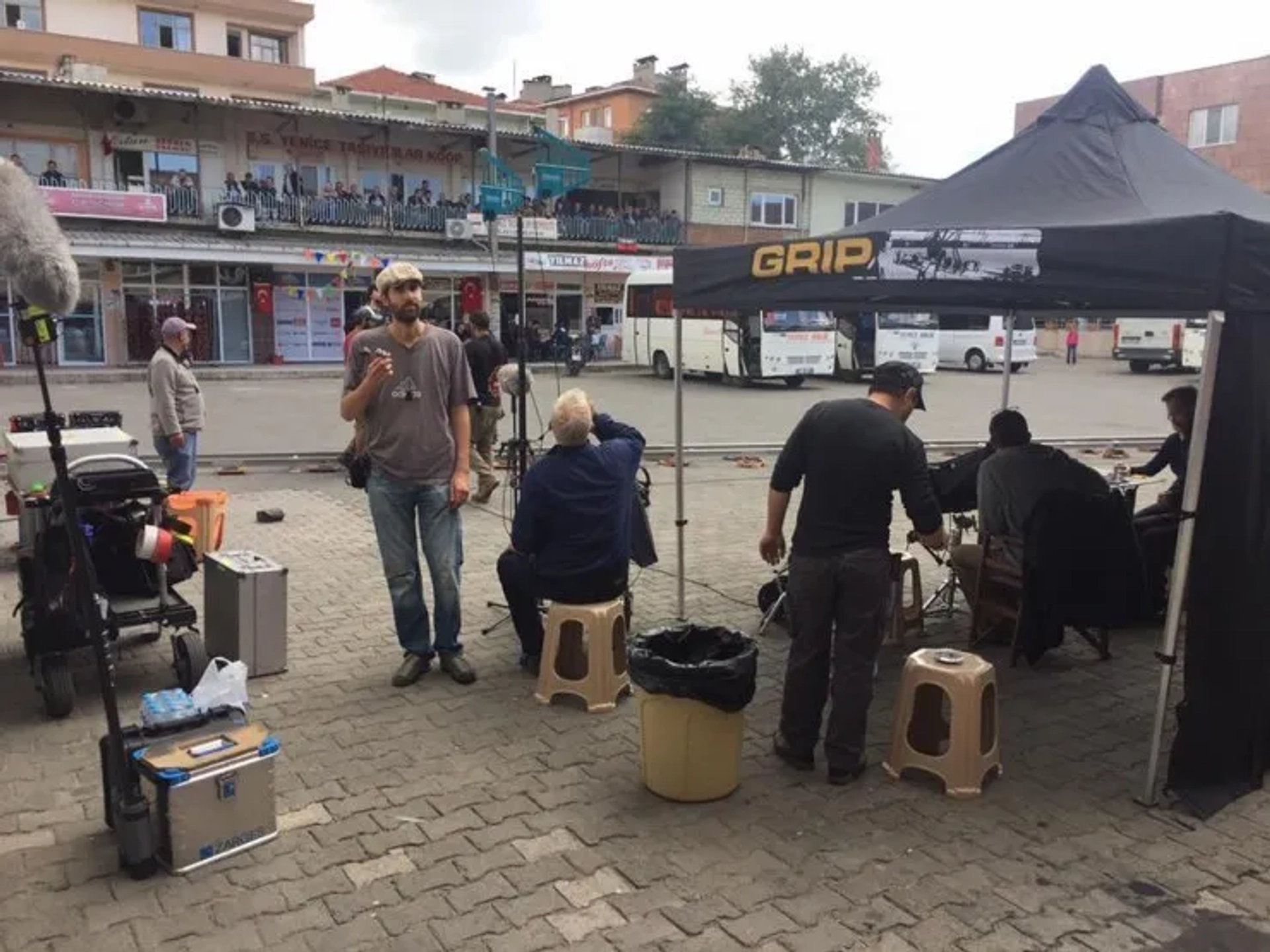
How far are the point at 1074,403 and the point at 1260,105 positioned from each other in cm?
2592

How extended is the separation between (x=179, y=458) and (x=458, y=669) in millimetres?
3854

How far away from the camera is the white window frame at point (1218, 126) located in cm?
4056

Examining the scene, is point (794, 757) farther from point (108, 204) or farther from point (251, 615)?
point (108, 204)

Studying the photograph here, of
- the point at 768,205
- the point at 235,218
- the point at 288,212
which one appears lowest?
the point at 235,218

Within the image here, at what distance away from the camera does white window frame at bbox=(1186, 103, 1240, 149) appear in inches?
1597

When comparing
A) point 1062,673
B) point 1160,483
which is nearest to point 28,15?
point 1160,483

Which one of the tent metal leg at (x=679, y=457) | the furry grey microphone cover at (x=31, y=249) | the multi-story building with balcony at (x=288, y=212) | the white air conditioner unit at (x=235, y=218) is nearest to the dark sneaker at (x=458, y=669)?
the tent metal leg at (x=679, y=457)

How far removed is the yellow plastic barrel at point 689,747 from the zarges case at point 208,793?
1.34m

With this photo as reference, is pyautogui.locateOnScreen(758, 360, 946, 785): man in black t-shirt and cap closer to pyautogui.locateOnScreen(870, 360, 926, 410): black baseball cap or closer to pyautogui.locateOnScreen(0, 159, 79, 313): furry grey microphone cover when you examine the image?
pyautogui.locateOnScreen(870, 360, 926, 410): black baseball cap

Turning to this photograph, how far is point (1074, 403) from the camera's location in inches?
878

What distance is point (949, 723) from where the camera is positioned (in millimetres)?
4184

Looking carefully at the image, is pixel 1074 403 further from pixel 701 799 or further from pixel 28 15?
pixel 28 15

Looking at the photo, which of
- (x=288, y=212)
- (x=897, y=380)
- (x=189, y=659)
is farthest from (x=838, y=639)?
(x=288, y=212)

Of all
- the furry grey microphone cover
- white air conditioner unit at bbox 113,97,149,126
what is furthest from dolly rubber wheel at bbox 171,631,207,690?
white air conditioner unit at bbox 113,97,149,126
